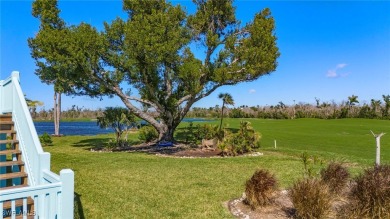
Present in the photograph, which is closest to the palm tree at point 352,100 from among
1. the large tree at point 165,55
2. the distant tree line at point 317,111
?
the distant tree line at point 317,111

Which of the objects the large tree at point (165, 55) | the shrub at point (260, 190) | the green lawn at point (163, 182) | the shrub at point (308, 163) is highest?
the large tree at point (165, 55)

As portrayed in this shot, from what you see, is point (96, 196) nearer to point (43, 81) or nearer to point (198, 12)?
point (43, 81)

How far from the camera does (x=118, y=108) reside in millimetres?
18109

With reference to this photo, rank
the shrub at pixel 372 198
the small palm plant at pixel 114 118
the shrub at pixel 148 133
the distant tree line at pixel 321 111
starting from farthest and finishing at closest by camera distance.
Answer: the distant tree line at pixel 321 111 → the shrub at pixel 148 133 → the small palm plant at pixel 114 118 → the shrub at pixel 372 198

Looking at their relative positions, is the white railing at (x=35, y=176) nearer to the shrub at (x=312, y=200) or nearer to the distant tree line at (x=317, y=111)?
the shrub at (x=312, y=200)

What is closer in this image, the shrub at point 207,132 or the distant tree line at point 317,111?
the shrub at point 207,132

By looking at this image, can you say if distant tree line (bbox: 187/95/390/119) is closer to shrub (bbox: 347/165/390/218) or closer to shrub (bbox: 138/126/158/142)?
shrub (bbox: 138/126/158/142)

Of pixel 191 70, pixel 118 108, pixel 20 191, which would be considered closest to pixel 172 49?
pixel 191 70

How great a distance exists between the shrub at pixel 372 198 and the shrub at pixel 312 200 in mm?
466

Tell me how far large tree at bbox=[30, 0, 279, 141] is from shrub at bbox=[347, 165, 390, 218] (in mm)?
10280

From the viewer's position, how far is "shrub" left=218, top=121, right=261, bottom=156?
15.3 m

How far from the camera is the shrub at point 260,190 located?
644 centimetres

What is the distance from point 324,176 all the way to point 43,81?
15.1m

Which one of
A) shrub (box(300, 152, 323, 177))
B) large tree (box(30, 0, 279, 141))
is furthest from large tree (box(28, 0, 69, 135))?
shrub (box(300, 152, 323, 177))
